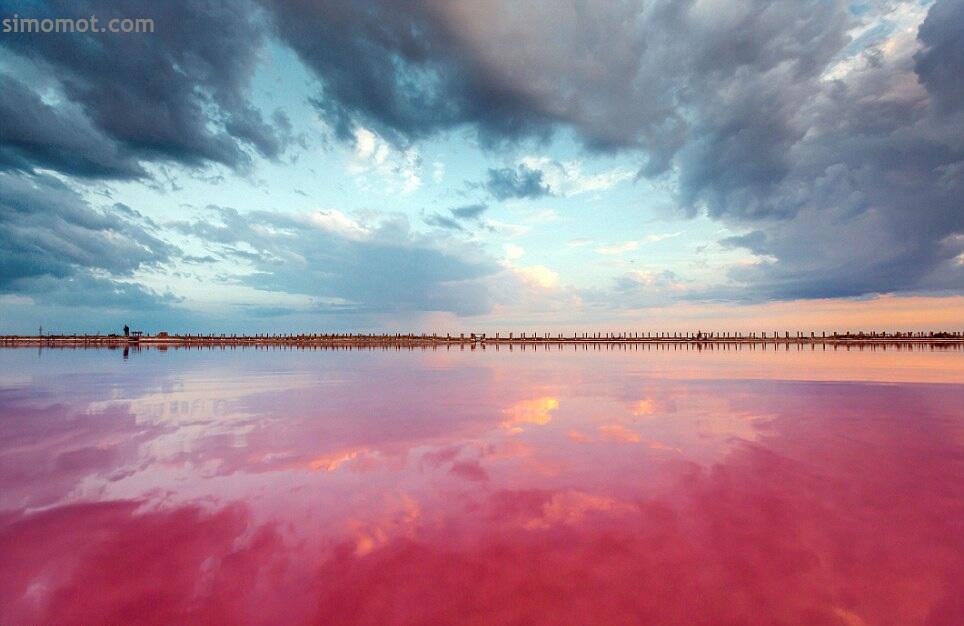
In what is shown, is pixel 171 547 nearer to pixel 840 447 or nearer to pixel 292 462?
pixel 292 462

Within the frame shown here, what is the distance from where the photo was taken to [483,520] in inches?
228

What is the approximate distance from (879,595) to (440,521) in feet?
14.9

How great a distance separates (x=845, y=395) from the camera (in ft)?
53.8

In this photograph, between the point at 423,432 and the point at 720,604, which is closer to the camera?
the point at 720,604

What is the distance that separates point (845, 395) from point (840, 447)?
942 centimetres

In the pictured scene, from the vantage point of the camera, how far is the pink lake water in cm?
415

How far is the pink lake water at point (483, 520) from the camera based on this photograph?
415cm

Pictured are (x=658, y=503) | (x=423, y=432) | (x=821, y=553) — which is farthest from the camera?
(x=423, y=432)

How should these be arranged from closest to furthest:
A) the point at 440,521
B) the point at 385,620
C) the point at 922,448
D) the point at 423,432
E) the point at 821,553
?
1. the point at 385,620
2. the point at 821,553
3. the point at 440,521
4. the point at 922,448
5. the point at 423,432

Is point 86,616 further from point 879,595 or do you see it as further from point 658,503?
point 879,595

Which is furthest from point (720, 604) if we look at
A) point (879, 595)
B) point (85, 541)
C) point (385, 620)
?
point (85, 541)

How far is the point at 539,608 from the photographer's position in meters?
4.07

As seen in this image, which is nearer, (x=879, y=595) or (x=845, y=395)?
(x=879, y=595)

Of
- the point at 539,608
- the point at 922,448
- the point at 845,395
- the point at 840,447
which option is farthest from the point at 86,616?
the point at 845,395
